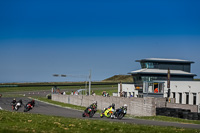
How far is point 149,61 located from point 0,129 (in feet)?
231

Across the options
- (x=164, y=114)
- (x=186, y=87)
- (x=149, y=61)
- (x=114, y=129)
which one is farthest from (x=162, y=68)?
(x=114, y=129)

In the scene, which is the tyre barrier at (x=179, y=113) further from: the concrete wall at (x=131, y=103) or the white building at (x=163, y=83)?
the white building at (x=163, y=83)

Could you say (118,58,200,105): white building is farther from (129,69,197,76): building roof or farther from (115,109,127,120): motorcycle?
(115,109,127,120): motorcycle

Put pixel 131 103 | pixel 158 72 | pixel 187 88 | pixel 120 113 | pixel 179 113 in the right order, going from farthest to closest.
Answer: pixel 158 72, pixel 187 88, pixel 131 103, pixel 179 113, pixel 120 113

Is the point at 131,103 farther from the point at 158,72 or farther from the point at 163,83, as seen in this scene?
the point at 158,72

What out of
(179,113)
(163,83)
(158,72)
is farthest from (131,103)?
(158,72)

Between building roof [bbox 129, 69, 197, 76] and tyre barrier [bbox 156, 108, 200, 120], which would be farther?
building roof [bbox 129, 69, 197, 76]

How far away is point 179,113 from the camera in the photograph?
34875 millimetres

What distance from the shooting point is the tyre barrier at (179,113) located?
32.8m

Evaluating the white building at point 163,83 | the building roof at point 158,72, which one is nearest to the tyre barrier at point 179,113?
the white building at point 163,83

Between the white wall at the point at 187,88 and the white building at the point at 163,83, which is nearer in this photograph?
the white wall at the point at 187,88

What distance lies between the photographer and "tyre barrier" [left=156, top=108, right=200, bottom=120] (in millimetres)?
32750

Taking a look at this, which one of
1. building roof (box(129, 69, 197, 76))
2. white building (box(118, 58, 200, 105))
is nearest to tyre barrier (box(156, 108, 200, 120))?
A: white building (box(118, 58, 200, 105))

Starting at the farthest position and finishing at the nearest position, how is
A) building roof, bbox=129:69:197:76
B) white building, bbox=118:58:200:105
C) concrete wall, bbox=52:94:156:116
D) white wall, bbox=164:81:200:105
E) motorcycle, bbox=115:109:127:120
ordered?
building roof, bbox=129:69:197:76 → white building, bbox=118:58:200:105 → white wall, bbox=164:81:200:105 → concrete wall, bbox=52:94:156:116 → motorcycle, bbox=115:109:127:120
